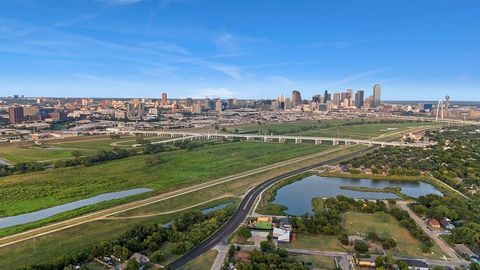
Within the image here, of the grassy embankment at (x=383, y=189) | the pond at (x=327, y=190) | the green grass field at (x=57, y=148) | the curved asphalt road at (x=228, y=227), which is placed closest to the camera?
the curved asphalt road at (x=228, y=227)

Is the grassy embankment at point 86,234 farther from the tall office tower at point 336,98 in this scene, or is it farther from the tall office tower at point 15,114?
the tall office tower at point 336,98

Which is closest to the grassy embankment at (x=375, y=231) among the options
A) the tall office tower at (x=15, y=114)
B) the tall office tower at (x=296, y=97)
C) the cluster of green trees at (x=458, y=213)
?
the cluster of green trees at (x=458, y=213)

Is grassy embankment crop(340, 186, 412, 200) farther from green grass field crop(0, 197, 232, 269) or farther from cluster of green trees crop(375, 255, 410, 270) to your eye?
green grass field crop(0, 197, 232, 269)

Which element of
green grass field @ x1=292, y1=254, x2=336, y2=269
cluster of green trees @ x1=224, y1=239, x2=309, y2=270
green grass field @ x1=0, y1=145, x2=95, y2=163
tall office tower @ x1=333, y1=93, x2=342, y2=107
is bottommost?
green grass field @ x1=292, y1=254, x2=336, y2=269

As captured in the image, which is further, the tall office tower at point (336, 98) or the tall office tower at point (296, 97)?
the tall office tower at point (336, 98)

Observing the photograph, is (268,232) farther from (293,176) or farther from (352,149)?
(352,149)

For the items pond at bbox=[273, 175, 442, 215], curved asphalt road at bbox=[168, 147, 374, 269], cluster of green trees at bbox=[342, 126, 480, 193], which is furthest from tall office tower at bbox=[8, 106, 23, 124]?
cluster of green trees at bbox=[342, 126, 480, 193]
